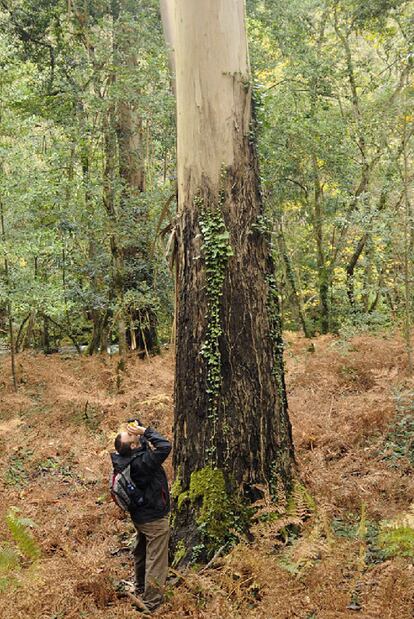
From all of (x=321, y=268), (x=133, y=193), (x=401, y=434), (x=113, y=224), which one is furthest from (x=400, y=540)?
(x=321, y=268)

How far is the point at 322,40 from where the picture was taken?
52.5 ft

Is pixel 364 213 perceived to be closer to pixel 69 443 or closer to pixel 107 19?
pixel 69 443

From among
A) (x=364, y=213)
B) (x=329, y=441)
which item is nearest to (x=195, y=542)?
(x=329, y=441)

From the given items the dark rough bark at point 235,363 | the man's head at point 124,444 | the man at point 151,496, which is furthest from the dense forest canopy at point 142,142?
the man at point 151,496

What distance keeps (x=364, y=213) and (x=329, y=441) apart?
5487 mm

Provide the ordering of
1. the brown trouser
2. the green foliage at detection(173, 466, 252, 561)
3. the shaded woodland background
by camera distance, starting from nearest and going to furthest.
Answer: the brown trouser < the green foliage at detection(173, 466, 252, 561) < the shaded woodland background

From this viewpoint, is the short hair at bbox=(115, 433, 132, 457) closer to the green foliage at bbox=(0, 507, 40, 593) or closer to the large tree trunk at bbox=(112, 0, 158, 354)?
the green foliage at bbox=(0, 507, 40, 593)

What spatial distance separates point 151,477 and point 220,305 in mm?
1715

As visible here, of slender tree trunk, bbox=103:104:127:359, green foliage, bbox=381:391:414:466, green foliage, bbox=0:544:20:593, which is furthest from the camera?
slender tree trunk, bbox=103:104:127:359

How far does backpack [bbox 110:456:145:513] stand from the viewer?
512 centimetres

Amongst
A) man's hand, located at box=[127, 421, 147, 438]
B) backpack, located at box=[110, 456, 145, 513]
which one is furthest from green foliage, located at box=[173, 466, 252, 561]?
man's hand, located at box=[127, 421, 147, 438]

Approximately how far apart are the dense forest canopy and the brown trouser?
8446mm

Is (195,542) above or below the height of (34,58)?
below

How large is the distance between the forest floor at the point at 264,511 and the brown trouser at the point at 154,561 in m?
0.19
